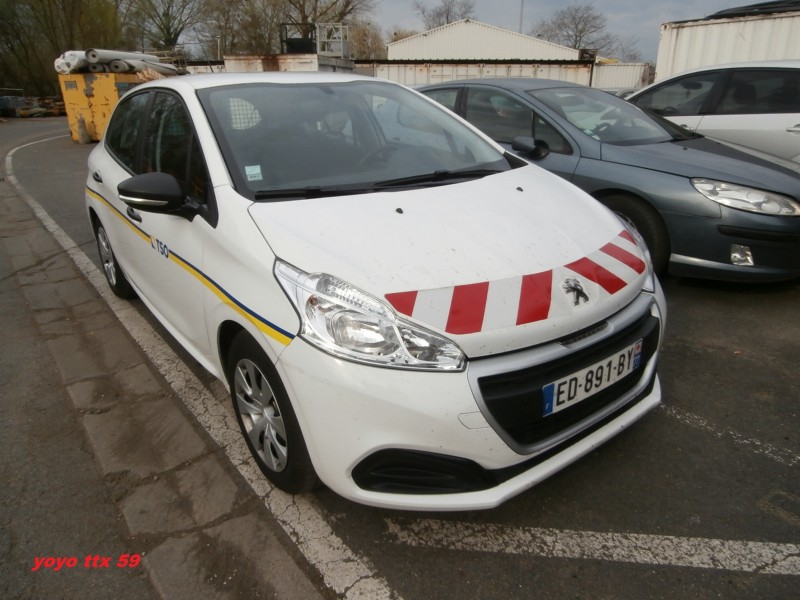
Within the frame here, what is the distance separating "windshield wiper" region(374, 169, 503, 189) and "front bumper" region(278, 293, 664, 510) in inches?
38.3

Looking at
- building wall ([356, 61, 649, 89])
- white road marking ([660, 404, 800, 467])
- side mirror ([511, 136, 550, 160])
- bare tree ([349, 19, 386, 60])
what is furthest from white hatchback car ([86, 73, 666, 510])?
bare tree ([349, 19, 386, 60])

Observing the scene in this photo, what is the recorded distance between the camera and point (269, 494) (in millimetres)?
2248

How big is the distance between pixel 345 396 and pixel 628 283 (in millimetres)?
1179

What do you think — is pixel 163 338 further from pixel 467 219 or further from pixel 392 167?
pixel 467 219

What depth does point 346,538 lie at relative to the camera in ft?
6.66

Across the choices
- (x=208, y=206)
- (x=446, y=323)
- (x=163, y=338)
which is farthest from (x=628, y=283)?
(x=163, y=338)

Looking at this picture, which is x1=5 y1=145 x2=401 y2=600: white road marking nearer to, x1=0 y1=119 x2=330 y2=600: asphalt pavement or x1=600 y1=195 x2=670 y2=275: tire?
x1=0 y1=119 x2=330 y2=600: asphalt pavement

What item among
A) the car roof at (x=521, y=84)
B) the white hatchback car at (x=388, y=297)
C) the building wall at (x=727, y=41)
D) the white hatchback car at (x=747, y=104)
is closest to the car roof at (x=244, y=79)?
the white hatchback car at (x=388, y=297)

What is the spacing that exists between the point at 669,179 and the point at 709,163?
1.08ft

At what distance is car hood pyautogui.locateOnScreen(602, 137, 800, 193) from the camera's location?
375 centimetres

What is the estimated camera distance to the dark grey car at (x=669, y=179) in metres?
3.67

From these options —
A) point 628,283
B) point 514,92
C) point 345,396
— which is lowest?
point 345,396

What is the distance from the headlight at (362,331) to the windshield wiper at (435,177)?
762 mm

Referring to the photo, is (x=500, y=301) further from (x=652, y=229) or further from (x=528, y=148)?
(x=652, y=229)
